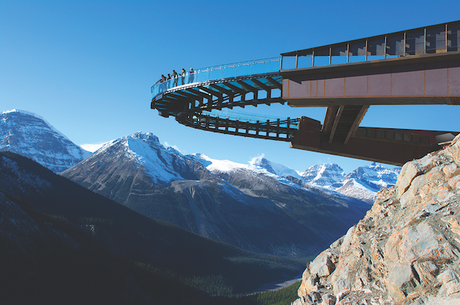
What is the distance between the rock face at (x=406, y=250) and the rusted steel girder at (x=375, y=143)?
568 inches

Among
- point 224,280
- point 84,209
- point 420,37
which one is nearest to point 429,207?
point 420,37

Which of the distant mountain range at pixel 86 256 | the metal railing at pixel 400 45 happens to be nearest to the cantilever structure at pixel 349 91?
the metal railing at pixel 400 45

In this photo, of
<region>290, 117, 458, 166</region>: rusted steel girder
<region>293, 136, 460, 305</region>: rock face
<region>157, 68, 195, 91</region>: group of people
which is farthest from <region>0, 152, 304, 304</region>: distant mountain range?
<region>293, 136, 460, 305</region>: rock face

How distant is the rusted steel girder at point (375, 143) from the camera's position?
35469 mm

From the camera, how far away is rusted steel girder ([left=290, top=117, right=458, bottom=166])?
35.5m

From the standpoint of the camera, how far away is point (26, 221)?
331 feet

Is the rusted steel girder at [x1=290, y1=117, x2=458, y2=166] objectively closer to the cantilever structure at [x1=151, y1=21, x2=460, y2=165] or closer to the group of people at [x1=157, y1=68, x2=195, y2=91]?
the cantilever structure at [x1=151, y1=21, x2=460, y2=165]

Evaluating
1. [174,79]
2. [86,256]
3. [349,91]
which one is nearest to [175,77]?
[174,79]

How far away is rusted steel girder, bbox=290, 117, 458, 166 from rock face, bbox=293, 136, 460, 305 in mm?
14425

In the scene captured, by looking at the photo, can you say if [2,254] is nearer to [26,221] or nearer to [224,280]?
[26,221]

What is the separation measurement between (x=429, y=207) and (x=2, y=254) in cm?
9900

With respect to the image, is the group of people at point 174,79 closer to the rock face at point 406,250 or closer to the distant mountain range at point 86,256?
the rock face at point 406,250

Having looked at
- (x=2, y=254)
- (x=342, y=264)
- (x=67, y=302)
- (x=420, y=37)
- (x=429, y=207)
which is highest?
(x=420, y=37)

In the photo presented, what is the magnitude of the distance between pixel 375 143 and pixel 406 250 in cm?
2361
